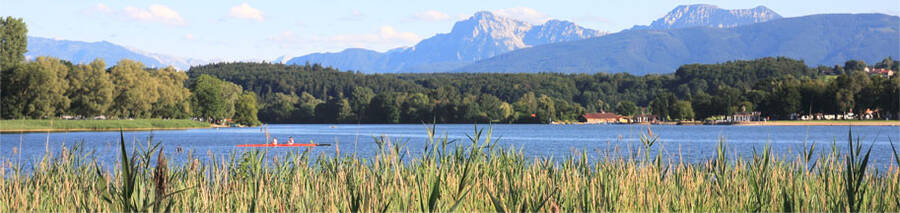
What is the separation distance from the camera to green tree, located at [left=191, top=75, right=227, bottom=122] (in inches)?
4038

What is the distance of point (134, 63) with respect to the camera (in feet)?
286

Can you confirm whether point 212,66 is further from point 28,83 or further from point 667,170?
point 667,170

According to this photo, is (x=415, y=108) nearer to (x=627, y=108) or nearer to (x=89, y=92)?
(x=627, y=108)

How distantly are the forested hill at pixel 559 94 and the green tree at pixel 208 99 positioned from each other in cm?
1846

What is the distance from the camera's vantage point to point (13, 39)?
8038 centimetres

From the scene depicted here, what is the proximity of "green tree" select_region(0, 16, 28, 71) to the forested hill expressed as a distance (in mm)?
41551

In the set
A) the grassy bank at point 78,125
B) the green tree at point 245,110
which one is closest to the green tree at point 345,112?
the green tree at point 245,110

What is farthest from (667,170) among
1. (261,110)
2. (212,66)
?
(212,66)

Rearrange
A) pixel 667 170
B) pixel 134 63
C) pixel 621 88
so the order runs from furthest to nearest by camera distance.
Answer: pixel 621 88 < pixel 134 63 < pixel 667 170

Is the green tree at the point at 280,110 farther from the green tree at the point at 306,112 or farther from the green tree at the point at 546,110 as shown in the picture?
the green tree at the point at 546,110

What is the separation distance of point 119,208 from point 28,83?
68.7 metres

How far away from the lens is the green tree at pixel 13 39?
77919 millimetres

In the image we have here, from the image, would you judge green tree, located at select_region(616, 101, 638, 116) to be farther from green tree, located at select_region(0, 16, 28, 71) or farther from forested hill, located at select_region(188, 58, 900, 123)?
green tree, located at select_region(0, 16, 28, 71)

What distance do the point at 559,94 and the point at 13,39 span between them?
113 m
